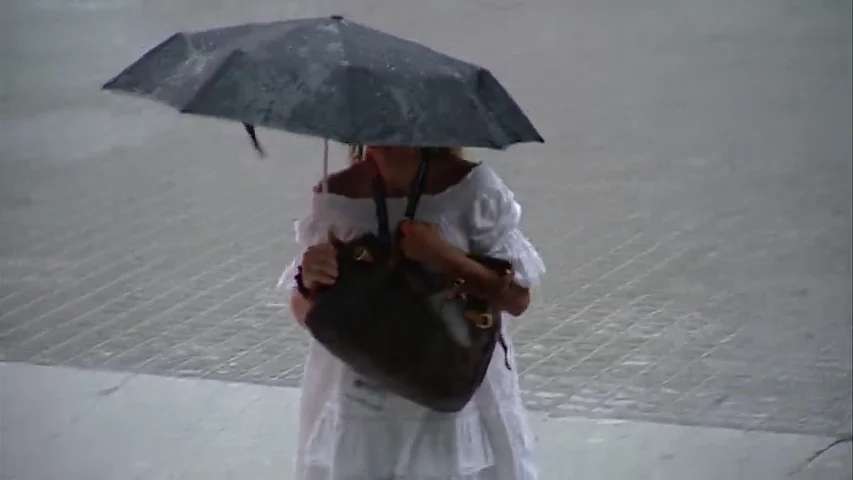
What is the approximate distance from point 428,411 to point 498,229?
0.38m

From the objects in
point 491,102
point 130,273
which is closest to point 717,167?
point 130,273

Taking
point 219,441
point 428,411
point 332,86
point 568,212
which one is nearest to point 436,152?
point 332,86

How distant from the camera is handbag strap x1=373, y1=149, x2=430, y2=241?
7.41 feet

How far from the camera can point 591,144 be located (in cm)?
699

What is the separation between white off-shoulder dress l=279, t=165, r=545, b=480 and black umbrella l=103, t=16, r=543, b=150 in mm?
228

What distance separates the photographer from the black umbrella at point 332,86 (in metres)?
2.04

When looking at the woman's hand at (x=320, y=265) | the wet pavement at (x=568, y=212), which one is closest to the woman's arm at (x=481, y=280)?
the woman's hand at (x=320, y=265)

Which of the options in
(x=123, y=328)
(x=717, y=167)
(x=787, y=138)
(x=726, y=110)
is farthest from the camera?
(x=726, y=110)

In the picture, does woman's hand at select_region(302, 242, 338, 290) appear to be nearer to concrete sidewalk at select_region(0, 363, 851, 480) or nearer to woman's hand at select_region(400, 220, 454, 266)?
woman's hand at select_region(400, 220, 454, 266)

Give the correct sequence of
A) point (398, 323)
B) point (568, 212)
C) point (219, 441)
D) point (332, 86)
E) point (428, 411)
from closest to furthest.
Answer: point (332, 86), point (398, 323), point (428, 411), point (219, 441), point (568, 212)

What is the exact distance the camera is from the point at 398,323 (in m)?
2.22

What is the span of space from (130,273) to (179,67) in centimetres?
307

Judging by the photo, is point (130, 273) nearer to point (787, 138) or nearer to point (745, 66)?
point (787, 138)

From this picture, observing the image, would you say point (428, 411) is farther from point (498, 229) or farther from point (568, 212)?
point (568, 212)
